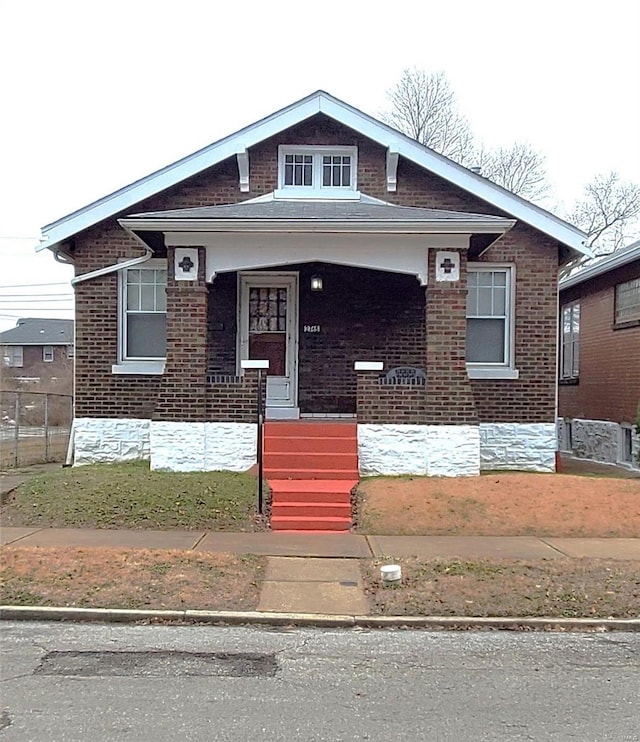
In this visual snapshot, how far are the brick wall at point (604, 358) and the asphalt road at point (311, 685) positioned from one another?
9992mm

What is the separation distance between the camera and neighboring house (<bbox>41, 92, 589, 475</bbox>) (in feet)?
37.4

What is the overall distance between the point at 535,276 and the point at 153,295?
6.28m

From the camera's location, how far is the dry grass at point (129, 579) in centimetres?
668

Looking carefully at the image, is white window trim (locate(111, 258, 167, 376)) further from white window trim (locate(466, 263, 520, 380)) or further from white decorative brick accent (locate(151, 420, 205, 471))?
white window trim (locate(466, 263, 520, 380))

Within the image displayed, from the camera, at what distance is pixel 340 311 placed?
13719 millimetres

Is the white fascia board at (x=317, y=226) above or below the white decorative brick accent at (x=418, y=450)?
above

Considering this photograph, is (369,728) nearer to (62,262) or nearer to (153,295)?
(153,295)

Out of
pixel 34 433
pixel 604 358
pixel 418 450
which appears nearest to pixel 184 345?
pixel 418 450

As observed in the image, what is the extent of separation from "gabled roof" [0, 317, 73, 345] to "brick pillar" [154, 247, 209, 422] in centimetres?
4474

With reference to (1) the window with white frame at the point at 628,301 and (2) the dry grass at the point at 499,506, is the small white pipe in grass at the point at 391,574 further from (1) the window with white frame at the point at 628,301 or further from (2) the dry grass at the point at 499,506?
(1) the window with white frame at the point at 628,301

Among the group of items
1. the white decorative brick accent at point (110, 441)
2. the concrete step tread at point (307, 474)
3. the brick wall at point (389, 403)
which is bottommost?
the concrete step tread at point (307, 474)

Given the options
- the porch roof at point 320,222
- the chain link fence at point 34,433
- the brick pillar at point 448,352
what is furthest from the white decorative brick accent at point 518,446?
the chain link fence at point 34,433

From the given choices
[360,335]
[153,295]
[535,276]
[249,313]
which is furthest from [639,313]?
[153,295]

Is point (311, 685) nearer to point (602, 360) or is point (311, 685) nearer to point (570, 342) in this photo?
point (602, 360)
